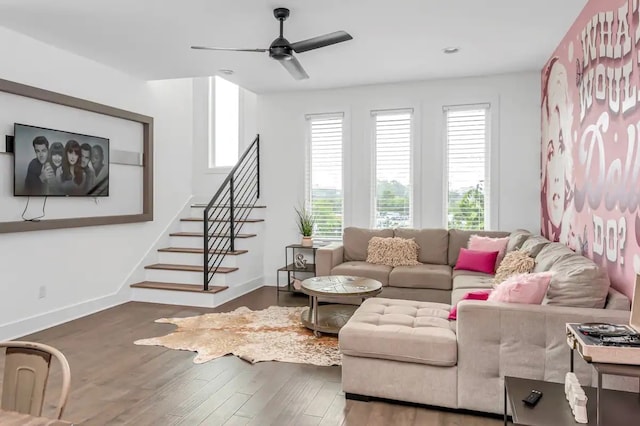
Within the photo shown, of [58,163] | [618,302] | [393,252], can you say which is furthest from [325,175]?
[618,302]

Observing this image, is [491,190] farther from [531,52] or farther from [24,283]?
[24,283]

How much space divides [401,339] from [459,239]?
9.52 feet

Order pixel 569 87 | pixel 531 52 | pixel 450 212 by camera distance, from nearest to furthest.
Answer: pixel 569 87
pixel 531 52
pixel 450 212

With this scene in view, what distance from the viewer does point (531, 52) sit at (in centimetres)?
468

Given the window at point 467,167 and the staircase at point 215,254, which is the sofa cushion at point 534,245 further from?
the staircase at point 215,254

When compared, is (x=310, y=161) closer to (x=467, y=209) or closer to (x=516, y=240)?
(x=467, y=209)

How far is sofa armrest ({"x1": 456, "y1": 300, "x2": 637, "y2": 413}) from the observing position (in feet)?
7.99

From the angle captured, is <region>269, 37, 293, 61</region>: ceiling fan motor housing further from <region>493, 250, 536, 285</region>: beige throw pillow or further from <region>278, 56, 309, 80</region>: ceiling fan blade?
<region>493, 250, 536, 285</region>: beige throw pillow

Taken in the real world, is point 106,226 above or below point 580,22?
below

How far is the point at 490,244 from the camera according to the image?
192 inches

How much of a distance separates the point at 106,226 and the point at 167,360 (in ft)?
8.04

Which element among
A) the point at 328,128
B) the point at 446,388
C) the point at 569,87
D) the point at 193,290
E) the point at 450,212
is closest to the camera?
the point at 446,388

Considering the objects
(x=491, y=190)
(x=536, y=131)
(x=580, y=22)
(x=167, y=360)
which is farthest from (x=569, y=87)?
(x=167, y=360)

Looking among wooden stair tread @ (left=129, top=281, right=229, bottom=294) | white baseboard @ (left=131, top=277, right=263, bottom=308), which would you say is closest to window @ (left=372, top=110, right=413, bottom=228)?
white baseboard @ (left=131, top=277, right=263, bottom=308)
